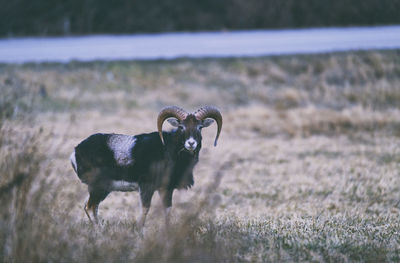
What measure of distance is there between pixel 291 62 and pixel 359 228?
20.5 meters

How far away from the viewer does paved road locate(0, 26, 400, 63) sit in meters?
28.2

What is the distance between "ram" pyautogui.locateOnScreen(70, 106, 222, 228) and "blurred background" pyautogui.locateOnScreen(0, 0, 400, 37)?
21328mm

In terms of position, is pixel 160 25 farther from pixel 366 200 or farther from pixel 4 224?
pixel 4 224

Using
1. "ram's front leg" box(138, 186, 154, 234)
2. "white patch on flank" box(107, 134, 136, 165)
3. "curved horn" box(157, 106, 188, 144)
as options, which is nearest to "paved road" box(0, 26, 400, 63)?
"curved horn" box(157, 106, 188, 144)

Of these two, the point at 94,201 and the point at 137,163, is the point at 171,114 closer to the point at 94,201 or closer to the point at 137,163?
the point at 137,163

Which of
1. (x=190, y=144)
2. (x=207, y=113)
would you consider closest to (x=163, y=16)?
(x=207, y=113)

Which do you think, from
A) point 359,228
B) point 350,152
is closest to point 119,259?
point 359,228

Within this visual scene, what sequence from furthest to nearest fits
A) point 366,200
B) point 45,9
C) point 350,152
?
point 45,9
point 350,152
point 366,200

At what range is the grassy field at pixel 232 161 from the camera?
17.6 feet

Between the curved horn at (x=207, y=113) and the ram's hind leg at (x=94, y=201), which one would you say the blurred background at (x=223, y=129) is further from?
the curved horn at (x=207, y=113)

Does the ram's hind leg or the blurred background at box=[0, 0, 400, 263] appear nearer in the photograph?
Result: the blurred background at box=[0, 0, 400, 263]

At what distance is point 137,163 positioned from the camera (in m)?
7.81

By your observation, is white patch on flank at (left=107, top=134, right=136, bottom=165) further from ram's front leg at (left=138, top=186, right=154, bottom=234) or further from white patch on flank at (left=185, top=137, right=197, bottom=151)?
white patch on flank at (left=185, top=137, right=197, bottom=151)

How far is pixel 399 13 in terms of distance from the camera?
25.6 metres
